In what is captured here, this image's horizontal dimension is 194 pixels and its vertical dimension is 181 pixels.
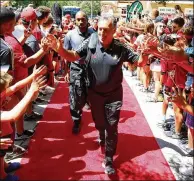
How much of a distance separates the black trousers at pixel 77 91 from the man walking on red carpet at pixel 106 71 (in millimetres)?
1090

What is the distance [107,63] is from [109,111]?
649mm

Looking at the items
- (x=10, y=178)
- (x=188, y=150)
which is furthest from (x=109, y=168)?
(x=188, y=150)

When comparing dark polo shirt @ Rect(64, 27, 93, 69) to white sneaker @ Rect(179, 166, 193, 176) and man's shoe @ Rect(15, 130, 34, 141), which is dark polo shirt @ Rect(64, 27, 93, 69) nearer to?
man's shoe @ Rect(15, 130, 34, 141)

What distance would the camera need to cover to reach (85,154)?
4.59 meters

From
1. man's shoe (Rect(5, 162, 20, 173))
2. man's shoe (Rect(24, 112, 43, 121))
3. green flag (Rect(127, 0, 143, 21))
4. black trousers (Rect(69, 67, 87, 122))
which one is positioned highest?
green flag (Rect(127, 0, 143, 21))

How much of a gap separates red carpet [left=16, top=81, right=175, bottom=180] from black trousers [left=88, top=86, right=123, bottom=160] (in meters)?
0.40

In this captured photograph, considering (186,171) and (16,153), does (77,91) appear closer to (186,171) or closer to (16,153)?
(16,153)

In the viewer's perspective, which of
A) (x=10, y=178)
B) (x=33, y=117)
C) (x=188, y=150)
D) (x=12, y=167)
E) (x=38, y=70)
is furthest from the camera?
(x=33, y=117)

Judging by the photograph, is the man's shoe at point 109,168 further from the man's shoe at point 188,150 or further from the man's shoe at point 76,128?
the man's shoe at point 76,128

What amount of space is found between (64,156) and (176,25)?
363 centimetres

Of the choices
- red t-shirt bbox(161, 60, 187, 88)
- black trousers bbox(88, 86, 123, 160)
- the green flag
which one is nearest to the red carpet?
black trousers bbox(88, 86, 123, 160)

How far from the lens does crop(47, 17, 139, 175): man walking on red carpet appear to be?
12.4 feet

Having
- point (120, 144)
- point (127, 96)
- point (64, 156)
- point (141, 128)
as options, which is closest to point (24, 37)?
point (64, 156)

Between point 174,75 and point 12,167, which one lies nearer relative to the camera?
point 12,167
